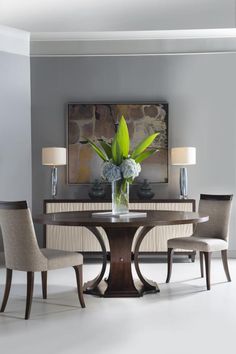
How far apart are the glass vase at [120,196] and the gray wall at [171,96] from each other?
2.16 m

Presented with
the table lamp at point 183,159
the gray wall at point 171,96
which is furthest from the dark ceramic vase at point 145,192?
the table lamp at point 183,159

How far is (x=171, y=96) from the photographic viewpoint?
764cm

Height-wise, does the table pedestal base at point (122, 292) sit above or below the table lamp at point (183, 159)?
below

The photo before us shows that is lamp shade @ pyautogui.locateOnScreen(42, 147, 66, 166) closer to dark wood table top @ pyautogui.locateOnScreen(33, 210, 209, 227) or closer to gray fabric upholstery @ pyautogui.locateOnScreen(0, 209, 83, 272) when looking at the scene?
dark wood table top @ pyautogui.locateOnScreen(33, 210, 209, 227)

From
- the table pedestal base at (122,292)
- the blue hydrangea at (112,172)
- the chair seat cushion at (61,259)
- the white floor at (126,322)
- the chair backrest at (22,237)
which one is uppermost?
the blue hydrangea at (112,172)

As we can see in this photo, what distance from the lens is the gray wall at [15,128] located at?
23.8 feet

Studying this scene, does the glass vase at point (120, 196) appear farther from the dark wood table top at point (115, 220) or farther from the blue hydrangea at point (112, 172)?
the dark wood table top at point (115, 220)

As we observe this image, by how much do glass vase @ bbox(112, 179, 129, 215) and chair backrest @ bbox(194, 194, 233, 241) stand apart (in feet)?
3.50

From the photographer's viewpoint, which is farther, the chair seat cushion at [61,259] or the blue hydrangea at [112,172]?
the blue hydrangea at [112,172]

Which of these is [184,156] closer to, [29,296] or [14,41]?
[14,41]

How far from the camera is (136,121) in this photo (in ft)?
25.0
